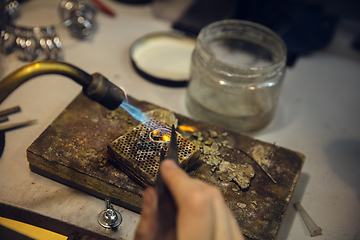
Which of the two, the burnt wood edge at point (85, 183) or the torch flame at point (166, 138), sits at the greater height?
the torch flame at point (166, 138)

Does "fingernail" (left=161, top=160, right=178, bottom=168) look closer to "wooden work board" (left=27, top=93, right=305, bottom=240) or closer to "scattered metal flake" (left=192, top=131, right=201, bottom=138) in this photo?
"wooden work board" (left=27, top=93, right=305, bottom=240)

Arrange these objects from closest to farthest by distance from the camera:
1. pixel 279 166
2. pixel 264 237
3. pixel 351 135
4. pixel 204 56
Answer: pixel 264 237
pixel 279 166
pixel 204 56
pixel 351 135

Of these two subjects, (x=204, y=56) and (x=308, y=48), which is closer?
(x=204, y=56)

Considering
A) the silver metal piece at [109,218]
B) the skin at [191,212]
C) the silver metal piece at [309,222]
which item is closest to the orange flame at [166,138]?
the silver metal piece at [109,218]

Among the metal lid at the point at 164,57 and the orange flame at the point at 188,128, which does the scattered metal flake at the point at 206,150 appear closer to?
the orange flame at the point at 188,128

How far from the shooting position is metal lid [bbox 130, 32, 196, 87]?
4.47 feet

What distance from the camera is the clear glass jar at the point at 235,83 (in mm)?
1102

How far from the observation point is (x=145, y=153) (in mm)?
872

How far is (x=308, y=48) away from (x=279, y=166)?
0.90 meters

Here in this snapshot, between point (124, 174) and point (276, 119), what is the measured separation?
28.9 inches

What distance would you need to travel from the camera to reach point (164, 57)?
1501 millimetres

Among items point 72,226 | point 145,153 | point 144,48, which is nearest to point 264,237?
point 145,153

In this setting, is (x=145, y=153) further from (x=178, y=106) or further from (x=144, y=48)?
(x=144, y=48)

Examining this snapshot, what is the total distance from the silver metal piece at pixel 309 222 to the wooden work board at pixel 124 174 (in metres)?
0.11
